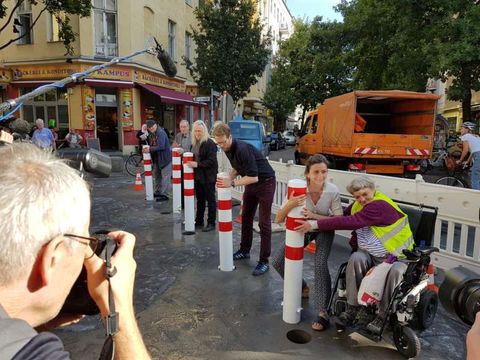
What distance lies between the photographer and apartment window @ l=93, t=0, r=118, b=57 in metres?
18.9

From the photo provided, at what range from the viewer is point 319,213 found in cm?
348

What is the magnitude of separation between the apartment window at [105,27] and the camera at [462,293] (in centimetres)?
1918

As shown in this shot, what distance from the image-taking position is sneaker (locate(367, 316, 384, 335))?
Answer: 9.20ft

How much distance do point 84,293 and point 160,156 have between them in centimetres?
746

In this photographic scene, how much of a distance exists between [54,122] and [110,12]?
228 inches

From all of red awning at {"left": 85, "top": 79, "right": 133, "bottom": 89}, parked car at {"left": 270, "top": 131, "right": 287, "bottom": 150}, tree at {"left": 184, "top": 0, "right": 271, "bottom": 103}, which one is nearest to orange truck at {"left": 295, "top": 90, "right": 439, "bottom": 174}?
tree at {"left": 184, "top": 0, "right": 271, "bottom": 103}

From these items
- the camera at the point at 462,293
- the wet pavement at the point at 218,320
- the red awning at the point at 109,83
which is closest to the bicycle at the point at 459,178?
the wet pavement at the point at 218,320

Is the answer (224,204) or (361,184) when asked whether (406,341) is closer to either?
(361,184)

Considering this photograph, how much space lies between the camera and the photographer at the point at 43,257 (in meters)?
0.84

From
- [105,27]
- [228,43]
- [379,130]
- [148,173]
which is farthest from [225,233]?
[105,27]

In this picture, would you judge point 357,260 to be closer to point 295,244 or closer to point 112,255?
point 295,244

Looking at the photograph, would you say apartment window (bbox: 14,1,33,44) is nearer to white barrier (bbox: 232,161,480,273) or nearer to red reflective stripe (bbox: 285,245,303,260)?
white barrier (bbox: 232,161,480,273)

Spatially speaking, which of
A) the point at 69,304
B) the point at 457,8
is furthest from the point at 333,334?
the point at 457,8

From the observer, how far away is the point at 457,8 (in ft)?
39.5
